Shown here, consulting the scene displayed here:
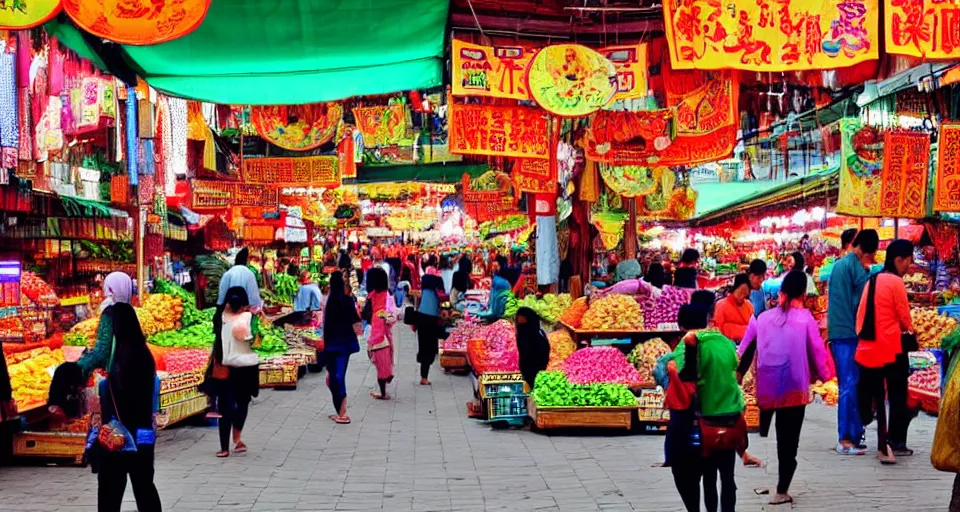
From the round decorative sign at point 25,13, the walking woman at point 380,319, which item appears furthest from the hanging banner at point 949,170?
the round decorative sign at point 25,13

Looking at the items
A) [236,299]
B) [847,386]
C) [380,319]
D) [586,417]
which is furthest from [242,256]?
[847,386]

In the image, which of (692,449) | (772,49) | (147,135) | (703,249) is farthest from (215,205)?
(703,249)

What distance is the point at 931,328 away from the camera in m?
12.4

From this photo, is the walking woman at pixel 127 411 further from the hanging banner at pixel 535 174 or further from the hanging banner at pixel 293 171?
the hanging banner at pixel 293 171

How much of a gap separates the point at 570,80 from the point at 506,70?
966 millimetres

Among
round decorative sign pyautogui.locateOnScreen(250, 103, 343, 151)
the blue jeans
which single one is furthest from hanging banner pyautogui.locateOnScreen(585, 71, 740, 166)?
round decorative sign pyautogui.locateOnScreen(250, 103, 343, 151)

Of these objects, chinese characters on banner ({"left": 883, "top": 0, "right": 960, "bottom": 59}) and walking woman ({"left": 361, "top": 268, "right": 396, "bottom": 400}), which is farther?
walking woman ({"left": 361, "top": 268, "right": 396, "bottom": 400})

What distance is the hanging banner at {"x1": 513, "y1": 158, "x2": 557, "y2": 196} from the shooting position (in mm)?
14367

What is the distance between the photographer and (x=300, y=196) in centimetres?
2648

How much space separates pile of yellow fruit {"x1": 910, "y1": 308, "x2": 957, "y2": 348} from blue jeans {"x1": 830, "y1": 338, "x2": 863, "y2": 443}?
452cm

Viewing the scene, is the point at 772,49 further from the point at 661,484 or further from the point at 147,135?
the point at 147,135

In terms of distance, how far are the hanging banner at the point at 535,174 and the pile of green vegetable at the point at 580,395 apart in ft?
15.2

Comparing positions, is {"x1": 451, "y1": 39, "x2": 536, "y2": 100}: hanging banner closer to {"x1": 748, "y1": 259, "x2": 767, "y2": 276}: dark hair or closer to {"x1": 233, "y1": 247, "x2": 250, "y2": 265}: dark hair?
{"x1": 748, "y1": 259, "x2": 767, "y2": 276}: dark hair

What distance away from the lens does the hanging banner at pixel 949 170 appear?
10.8m
